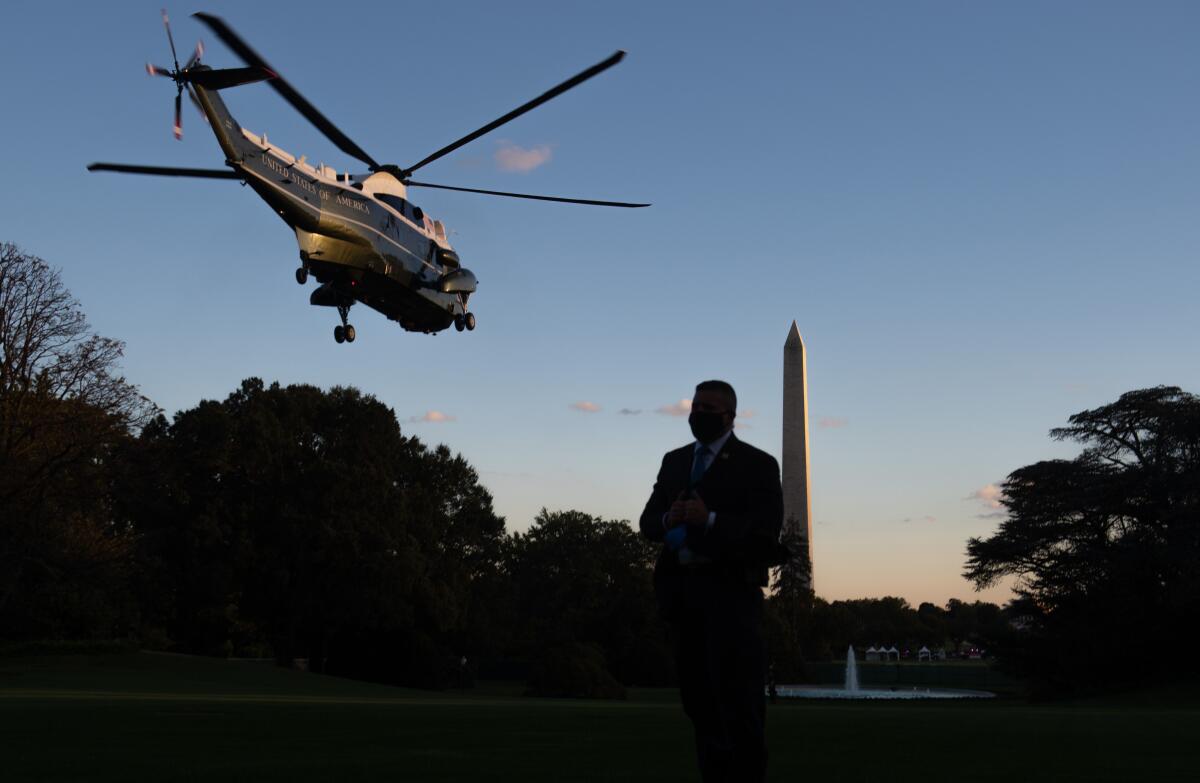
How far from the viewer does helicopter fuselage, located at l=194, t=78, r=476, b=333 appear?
106 ft

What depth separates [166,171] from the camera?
32344 mm

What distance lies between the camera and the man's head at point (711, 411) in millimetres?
6832

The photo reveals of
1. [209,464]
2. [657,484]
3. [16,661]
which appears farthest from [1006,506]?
[657,484]

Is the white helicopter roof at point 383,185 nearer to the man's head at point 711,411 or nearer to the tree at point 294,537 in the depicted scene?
the tree at point 294,537

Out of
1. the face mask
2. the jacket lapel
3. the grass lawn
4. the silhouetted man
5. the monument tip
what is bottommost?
the grass lawn

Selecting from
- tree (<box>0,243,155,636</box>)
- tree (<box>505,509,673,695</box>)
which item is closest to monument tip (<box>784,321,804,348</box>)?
tree (<box>505,509,673,695</box>)

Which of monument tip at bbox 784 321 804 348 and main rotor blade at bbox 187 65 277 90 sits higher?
monument tip at bbox 784 321 804 348

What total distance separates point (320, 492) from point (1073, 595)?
37.0 m

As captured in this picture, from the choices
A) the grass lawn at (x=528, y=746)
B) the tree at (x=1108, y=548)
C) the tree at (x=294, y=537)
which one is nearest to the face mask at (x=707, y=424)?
the grass lawn at (x=528, y=746)

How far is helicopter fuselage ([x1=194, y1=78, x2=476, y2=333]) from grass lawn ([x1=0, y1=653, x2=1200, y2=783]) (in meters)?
16.2

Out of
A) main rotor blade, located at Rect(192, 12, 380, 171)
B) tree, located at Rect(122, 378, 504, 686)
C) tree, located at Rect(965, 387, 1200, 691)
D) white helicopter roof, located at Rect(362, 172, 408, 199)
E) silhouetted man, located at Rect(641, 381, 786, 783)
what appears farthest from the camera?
tree, located at Rect(122, 378, 504, 686)

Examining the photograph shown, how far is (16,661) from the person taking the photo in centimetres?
5131

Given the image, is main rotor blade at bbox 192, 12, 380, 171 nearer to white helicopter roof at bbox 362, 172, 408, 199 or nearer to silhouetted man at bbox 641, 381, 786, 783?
white helicopter roof at bbox 362, 172, 408, 199

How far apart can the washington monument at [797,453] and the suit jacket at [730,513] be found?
81.3 m
